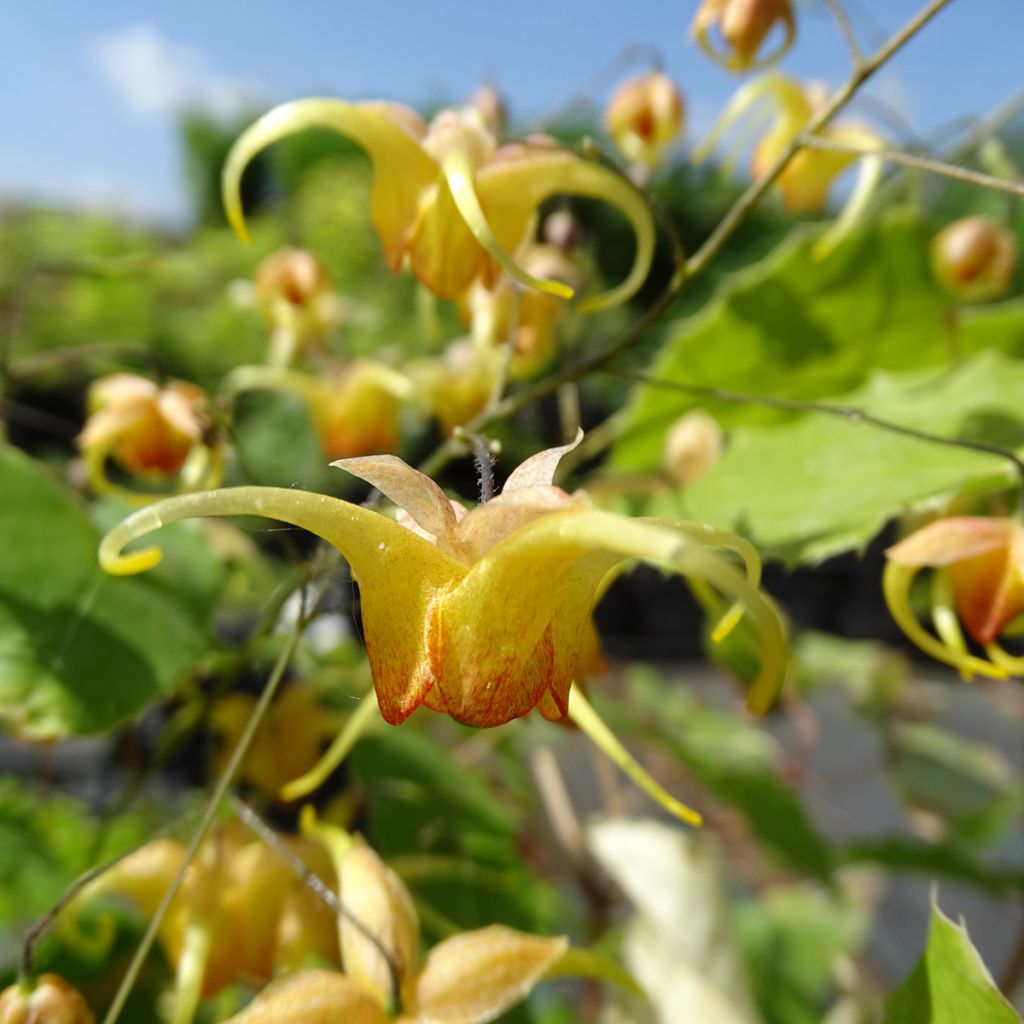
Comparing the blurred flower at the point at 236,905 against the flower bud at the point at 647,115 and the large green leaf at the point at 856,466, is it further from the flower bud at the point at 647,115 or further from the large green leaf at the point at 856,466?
the flower bud at the point at 647,115

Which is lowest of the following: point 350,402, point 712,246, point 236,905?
point 236,905

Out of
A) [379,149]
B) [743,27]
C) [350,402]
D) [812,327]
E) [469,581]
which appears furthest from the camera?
[812,327]

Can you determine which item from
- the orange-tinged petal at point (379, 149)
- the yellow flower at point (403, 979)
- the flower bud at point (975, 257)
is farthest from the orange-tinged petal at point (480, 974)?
the flower bud at point (975, 257)

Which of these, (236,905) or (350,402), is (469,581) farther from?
(350,402)

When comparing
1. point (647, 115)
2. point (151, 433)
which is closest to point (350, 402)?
point (151, 433)

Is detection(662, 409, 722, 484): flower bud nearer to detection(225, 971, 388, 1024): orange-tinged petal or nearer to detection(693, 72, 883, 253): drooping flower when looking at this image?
detection(693, 72, 883, 253): drooping flower

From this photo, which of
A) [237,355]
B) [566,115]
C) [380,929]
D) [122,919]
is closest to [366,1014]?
[380,929]
